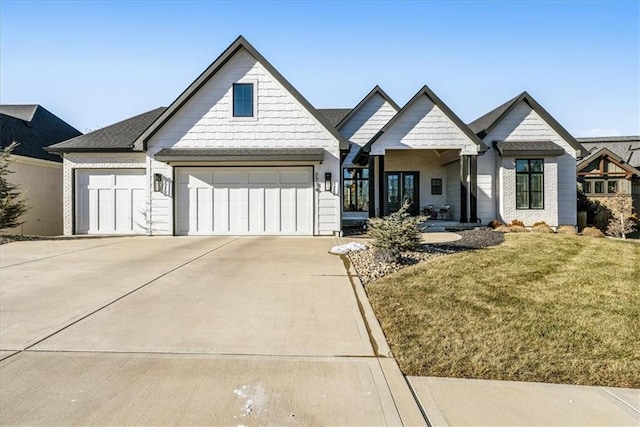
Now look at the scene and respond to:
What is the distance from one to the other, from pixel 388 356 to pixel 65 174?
14.8 m

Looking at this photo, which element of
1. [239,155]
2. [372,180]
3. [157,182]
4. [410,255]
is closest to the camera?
[410,255]

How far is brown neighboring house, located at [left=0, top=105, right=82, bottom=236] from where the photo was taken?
15.1 metres

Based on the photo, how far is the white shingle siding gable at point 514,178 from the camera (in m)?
15.4

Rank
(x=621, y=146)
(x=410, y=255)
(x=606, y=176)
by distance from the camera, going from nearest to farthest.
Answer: (x=410, y=255) < (x=606, y=176) < (x=621, y=146)

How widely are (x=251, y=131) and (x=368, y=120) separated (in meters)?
7.43

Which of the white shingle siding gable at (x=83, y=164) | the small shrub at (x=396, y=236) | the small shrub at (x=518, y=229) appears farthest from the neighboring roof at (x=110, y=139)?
the small shrub at (x=518, y=229)

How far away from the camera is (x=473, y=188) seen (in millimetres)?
14969

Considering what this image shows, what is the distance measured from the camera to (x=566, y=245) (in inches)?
380

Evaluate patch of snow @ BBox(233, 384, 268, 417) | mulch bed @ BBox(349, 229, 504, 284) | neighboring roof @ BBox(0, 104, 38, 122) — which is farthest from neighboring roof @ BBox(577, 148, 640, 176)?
neighboring roof @ BBox(0, 104, 38, 122)

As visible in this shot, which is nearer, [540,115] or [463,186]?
[463,186]

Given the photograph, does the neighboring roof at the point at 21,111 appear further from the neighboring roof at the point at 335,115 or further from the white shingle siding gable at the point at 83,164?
the neighboring roof at the point at 335,115

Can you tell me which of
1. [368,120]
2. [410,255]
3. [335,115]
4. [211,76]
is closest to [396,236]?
[410,255]

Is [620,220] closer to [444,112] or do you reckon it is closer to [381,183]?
[444,112]

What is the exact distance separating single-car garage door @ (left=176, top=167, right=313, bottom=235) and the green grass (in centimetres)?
661
